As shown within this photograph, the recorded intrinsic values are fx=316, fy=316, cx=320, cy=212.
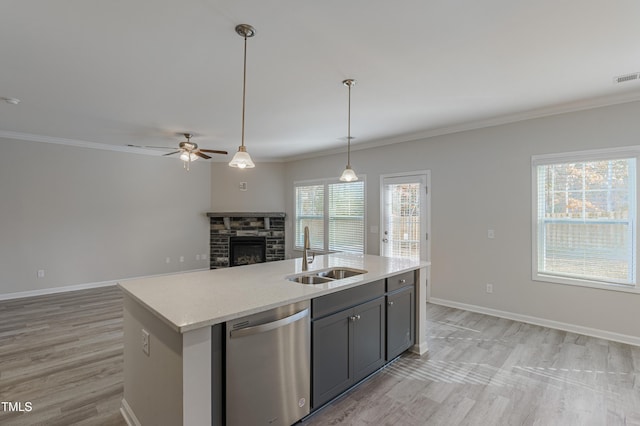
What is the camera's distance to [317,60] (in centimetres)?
262

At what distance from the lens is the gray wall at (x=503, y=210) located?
3496 millimetres

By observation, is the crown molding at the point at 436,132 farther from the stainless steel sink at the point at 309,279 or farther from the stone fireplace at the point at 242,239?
the stainless steel sink at the point at 309,279

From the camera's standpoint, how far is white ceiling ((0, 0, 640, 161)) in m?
1.98

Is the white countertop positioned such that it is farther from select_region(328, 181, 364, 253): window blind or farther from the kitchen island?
select_region(328, 181, 364, 253): window blind

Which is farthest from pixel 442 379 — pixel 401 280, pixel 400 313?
pixel 401 280

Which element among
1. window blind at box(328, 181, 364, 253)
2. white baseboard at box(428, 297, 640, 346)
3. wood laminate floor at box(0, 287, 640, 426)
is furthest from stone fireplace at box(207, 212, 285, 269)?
white baseboard at box(428, 297, 640, 346)

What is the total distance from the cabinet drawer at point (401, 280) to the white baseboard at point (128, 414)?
2.07 meters

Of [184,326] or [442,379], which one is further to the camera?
[442,379]

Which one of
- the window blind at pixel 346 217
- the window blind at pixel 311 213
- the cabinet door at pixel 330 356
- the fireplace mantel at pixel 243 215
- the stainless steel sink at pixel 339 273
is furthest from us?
the fireplace mantel at pixel 243 215

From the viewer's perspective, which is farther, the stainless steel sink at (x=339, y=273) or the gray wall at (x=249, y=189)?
the gray wall at (x=249, y=189)

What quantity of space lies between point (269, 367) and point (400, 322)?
153cm

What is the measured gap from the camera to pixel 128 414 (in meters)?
2.15

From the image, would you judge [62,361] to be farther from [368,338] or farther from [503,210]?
[503,210]

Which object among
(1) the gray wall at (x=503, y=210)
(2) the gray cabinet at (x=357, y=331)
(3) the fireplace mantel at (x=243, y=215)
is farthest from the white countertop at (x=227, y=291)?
(3) the fireplace mantel at (x=243, y=215)
